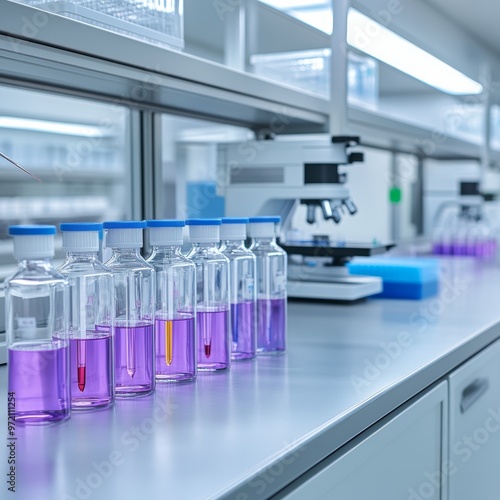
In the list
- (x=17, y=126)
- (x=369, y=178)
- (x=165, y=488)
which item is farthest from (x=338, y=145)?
(x=17, y=126)

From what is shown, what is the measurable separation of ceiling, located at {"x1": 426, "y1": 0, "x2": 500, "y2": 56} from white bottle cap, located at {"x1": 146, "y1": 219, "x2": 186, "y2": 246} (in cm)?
217

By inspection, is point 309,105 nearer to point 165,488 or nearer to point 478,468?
point 478,468

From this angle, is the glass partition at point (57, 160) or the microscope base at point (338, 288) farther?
the glass partition at point (57, 160)

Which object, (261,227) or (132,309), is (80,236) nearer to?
(132,309)

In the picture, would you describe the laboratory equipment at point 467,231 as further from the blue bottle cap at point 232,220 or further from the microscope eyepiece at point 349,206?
the blue bottle cap at point 232,220

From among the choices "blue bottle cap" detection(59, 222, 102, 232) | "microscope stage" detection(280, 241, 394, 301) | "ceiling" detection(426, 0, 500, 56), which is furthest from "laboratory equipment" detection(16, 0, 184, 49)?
"ceiling" detection(426, 0, 500, 56)

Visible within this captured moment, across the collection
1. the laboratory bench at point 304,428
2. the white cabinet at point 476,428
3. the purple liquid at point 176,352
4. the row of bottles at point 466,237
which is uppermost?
the row of bottles at point 466,237

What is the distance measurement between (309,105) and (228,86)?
481 mm

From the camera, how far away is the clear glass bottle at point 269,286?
147 centimetres

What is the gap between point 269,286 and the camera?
1489 millimetres

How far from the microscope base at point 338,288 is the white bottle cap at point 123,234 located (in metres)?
1.12

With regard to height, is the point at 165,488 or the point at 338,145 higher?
the point at 338,145

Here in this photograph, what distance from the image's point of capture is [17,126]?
409cm

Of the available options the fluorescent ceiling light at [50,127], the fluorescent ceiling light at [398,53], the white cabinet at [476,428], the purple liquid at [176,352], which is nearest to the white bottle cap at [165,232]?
the purple liquid at [176,352]
